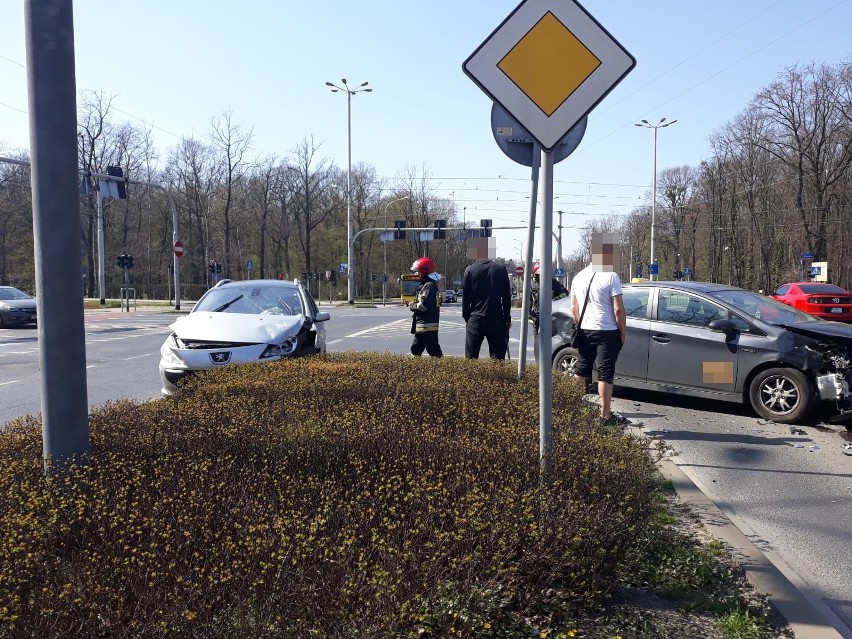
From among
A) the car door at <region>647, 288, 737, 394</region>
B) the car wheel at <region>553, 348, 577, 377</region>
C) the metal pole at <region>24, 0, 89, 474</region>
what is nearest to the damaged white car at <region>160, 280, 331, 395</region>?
the car wheel at <region>553, 348, 577, 377</region>

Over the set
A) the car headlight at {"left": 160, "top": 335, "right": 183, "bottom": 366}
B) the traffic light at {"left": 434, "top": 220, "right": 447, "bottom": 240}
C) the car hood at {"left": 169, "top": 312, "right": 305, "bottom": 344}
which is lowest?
the car headlight at {"left": 160, "top": 335, "right": 183, "bottom": 366}

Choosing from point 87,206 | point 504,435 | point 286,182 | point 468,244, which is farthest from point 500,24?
point 286,182

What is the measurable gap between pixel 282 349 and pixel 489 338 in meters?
2.48

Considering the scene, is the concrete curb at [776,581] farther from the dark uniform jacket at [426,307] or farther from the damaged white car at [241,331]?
the damaged white car at [241,331]

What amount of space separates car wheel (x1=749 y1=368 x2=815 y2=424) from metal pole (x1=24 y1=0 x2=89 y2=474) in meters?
6.95

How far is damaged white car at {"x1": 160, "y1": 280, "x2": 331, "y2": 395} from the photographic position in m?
8.47

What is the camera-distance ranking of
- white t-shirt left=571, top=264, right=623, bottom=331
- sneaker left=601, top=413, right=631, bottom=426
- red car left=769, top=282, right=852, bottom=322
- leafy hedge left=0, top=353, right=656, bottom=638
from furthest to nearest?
red car left=769, top=282, right=852, bottom=322 < white t-shirt left=571, top=264, right=623, bottom=331 < sneaker left=601, top=413, right=631, bottom=426 < leafy hedge left=0, top=353, right=656, bottom=638

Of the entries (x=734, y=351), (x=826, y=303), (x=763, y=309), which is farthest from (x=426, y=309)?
(x=826, y=303)

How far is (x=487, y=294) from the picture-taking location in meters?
8.82

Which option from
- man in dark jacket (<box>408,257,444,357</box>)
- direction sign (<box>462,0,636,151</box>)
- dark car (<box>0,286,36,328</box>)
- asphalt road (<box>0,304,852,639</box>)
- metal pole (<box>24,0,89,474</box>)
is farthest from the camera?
dark car (<box>0,286,36,328</box>)

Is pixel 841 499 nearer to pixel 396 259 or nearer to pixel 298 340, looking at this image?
pixel 298 340

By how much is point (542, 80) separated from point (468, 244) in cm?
501

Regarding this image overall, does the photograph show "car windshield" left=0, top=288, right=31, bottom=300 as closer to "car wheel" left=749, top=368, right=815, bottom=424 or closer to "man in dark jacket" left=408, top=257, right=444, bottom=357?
"man in dark jacket" left=408, top=257, right=444, bottom=357

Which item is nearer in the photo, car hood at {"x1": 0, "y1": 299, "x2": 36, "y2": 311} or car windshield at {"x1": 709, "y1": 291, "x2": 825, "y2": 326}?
car windshield at {"x1": 709, "y1": 291, "x2": 825, "y2": 326}
